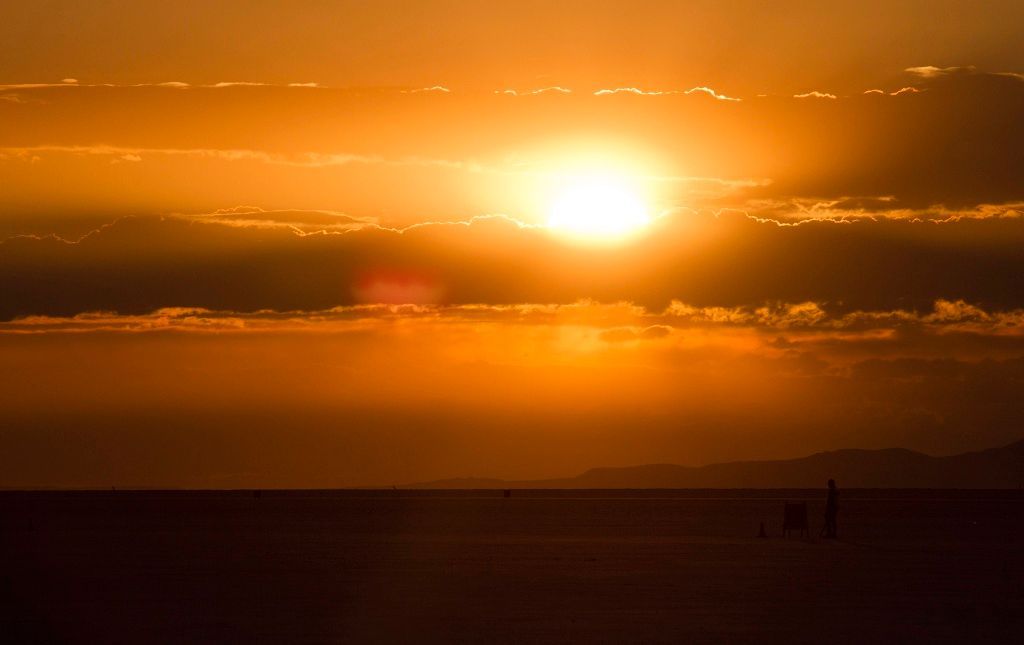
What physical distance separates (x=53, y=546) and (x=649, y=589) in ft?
77.6

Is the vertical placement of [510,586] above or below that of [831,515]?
below

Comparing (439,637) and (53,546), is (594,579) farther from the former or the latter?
(53,546)

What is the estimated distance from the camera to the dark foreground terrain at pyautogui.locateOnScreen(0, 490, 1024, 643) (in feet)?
76.7

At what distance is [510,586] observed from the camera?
30.4 metres

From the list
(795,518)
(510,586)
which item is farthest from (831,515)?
(510,586)

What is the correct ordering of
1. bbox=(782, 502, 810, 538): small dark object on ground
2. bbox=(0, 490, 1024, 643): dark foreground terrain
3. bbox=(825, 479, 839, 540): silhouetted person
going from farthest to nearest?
bbox=(782, 502, 810, 538): small dark object on ground
bbox=(825, 479, 839, 540): silhouetted person
bbox=(0, 490, 1024, 643): dark foreground terrain

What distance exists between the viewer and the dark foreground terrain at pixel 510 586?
A: 23391 mm

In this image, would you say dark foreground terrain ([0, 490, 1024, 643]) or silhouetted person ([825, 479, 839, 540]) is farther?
silhouetted person ([825, 479, 839, 540])

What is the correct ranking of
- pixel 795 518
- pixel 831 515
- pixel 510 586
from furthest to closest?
pixel 795 518
pixel 831 515
pixel 510 586

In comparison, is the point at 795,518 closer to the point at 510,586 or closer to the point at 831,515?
the point at 831,515

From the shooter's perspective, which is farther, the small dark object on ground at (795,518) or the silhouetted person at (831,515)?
the small dark object on ground at (795,518)

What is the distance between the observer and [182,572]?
3459 cm

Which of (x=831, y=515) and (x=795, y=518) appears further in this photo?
(x=795, y=518)

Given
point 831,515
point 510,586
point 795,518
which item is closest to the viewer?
point 510,586
